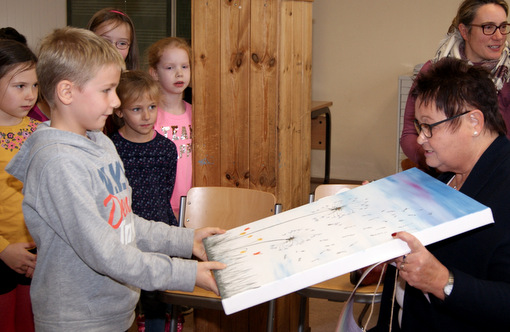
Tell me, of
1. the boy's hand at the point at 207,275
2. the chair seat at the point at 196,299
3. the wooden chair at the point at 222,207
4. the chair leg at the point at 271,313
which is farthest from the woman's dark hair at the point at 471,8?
the boy's hand at the point at 207,275

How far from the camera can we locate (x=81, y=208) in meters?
1.49

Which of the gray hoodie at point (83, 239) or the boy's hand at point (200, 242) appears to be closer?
the gray hoodie at point (83, 239)

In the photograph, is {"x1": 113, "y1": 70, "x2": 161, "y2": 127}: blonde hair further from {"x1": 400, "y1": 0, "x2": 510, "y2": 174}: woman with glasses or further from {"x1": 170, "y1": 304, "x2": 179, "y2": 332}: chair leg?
{"x1": 400, "y1": 0, "x2": 510, "y2": 174}: woman with glasses

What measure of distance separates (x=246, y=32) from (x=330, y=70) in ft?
14.4

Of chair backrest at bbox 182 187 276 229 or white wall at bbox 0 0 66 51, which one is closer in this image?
chair backrest at bbox 182 187 276 229

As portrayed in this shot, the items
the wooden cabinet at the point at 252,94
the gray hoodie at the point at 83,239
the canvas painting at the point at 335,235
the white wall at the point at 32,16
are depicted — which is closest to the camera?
the canvas painting at the point at 335,235

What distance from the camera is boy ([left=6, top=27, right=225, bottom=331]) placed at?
151 centimetres

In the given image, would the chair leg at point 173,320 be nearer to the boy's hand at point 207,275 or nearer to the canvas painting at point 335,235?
the canvas painting at point 335,235

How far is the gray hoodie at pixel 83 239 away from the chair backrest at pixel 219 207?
3.01 ft

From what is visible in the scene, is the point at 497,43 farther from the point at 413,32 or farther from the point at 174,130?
the point at 413,32

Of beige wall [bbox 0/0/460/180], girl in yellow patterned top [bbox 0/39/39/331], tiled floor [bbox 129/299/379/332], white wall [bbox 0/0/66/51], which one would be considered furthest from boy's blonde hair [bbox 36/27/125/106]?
beige wall [bbox 0/0/460/180]

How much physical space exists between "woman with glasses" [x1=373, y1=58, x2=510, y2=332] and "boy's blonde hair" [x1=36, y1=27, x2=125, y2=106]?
0.95 meters

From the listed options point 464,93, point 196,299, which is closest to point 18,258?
point 196,299

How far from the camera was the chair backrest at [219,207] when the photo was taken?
8.83 ft
